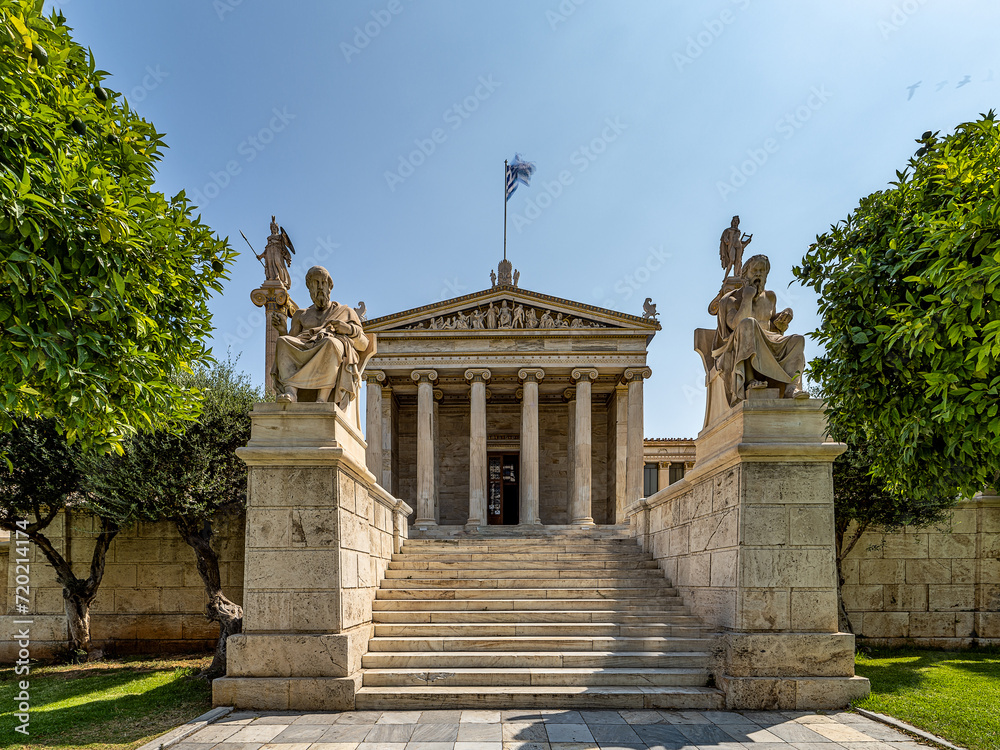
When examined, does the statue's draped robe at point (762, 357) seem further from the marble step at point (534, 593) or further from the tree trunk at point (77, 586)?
the tree trunk at point (77, 586)

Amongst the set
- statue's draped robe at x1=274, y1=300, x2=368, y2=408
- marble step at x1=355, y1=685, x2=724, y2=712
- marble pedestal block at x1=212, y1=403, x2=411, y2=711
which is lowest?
marble step at x1=355, y1=685, x2=724, y2=712

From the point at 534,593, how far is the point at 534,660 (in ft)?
6.80

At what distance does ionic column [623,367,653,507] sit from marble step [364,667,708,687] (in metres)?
14.4

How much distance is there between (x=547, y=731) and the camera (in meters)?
5.71

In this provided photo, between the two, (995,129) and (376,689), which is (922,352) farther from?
(376,689)

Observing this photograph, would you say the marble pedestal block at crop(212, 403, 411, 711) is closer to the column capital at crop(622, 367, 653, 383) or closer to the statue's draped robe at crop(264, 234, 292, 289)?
the statue's draped robe at crop(264, 234, 292, 289)

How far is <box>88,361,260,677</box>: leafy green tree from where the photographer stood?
10.8 m

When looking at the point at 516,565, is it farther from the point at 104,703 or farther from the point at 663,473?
the point at 663,473

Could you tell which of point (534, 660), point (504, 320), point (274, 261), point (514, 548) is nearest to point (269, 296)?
point (274, 261)

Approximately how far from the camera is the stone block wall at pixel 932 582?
1238 centimetres

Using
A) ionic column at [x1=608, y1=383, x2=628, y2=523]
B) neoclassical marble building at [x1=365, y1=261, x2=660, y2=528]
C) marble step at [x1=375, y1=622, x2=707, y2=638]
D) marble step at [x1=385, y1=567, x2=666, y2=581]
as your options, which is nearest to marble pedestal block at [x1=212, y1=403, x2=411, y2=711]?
marble step at [x1=375, y1=622, x2=707, y2=638]

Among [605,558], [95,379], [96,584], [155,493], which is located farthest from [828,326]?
[96,584]

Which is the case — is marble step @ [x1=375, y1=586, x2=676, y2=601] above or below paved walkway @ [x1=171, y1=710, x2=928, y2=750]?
above

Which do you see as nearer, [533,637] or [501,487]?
[533,637]
